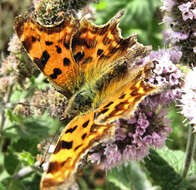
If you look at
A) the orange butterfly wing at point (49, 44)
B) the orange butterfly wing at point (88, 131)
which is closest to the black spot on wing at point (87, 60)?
the orange butterfly wing at point (49, 44)

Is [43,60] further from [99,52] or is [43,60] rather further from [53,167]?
[53,167]

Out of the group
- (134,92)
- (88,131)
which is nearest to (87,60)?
(134,92)

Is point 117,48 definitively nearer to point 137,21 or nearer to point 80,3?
point 80,3

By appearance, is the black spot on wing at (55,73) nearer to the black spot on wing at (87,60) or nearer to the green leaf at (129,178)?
the black spot on wing at (87,60)

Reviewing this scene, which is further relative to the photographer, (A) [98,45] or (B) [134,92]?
(A) [98,45]

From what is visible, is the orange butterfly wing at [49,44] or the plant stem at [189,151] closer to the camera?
the orange butterfly wing at [49,44]

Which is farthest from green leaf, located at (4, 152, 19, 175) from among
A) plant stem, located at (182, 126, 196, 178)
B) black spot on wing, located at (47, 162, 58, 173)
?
black spot on wing, located at (47, 162, 58, 173)

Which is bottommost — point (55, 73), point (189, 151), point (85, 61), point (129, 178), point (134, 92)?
point (129, 178)
